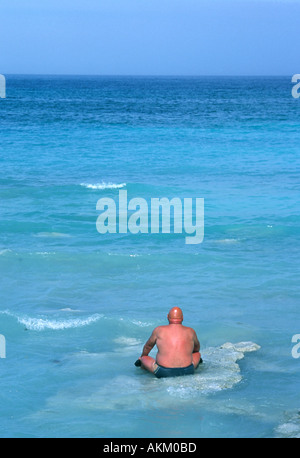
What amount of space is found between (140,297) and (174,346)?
173 inches

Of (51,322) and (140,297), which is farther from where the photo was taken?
(140,297)

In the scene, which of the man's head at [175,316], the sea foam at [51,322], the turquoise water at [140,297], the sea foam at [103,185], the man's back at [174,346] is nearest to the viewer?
the turquoise water at [140,297]

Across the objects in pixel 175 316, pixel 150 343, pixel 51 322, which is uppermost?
pixel 175 316

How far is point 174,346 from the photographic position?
9.50 meters

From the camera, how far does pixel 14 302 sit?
Answer: 530 inches

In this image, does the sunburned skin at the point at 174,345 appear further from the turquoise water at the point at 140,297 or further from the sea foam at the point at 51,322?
the sea foam at the point at 51,322

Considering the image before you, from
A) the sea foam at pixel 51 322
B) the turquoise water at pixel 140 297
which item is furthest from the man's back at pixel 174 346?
the sea foam at pixel 51 322

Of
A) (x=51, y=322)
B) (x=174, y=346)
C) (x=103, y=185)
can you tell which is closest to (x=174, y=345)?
(x=174, y=346)

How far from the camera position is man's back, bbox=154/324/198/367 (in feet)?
31.2

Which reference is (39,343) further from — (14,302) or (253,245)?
(253,245)

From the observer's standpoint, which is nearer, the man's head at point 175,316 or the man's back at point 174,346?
the man's back at point 174,346

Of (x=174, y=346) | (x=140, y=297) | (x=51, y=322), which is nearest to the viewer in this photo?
(x=174, y=346)

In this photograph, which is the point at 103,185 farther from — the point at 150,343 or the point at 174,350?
the point at 174,350

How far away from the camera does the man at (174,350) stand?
375 inches
